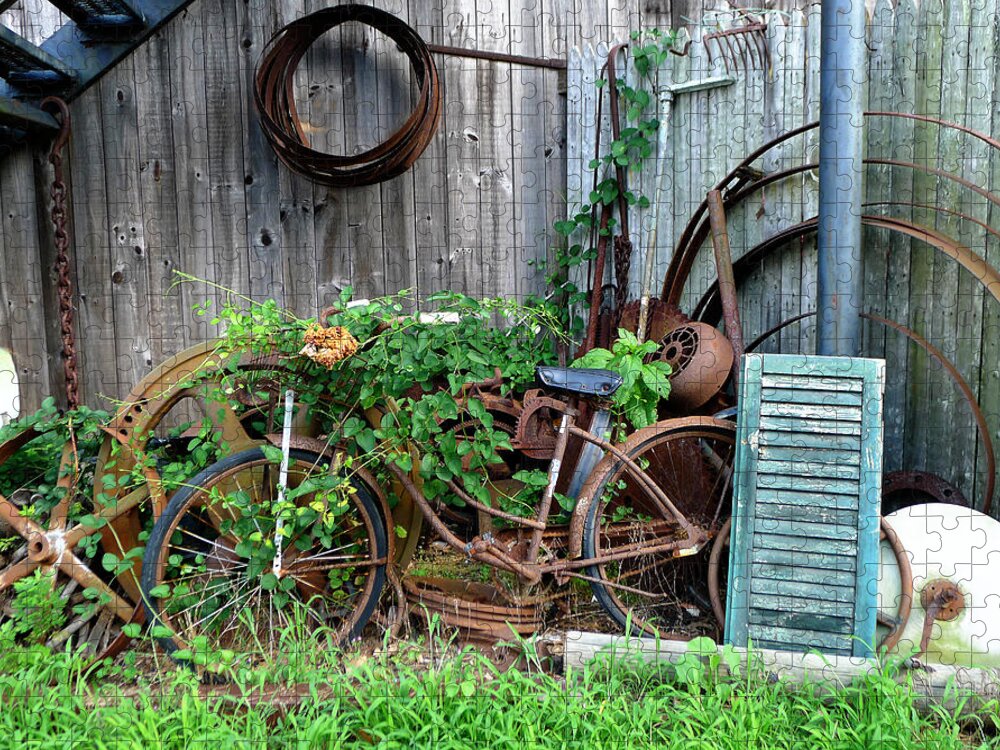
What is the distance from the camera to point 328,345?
2.95 m


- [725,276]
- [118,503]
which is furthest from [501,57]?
[118,503]

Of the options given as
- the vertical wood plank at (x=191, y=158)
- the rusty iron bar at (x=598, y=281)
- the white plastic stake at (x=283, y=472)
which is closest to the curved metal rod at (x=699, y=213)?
the rusty iron bar at (x=598, y=281)

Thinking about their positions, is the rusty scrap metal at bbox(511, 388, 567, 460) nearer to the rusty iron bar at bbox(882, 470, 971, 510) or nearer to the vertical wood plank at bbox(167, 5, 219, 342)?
the rusty iron bar at bbox(882, 470, 971, 510)

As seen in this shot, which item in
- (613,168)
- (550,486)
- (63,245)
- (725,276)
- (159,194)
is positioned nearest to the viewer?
(550,486)

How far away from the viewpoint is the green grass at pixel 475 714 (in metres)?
2.38

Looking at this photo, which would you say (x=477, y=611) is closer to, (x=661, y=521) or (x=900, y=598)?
(x=661, y=521)

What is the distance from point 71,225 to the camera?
4473 mm

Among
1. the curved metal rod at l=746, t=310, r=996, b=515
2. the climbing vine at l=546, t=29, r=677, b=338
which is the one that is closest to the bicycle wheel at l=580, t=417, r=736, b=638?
the curved metal rod at l=746, t=310, r=996, b=515

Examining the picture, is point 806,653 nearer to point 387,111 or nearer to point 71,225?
point 387,111

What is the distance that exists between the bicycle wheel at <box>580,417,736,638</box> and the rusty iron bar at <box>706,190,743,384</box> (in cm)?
42

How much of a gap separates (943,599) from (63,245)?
13.9 feet

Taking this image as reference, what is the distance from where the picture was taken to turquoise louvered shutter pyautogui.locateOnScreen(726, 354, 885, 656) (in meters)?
2.87

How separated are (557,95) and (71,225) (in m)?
2.75

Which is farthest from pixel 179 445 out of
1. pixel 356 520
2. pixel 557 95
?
pixel 557 95
